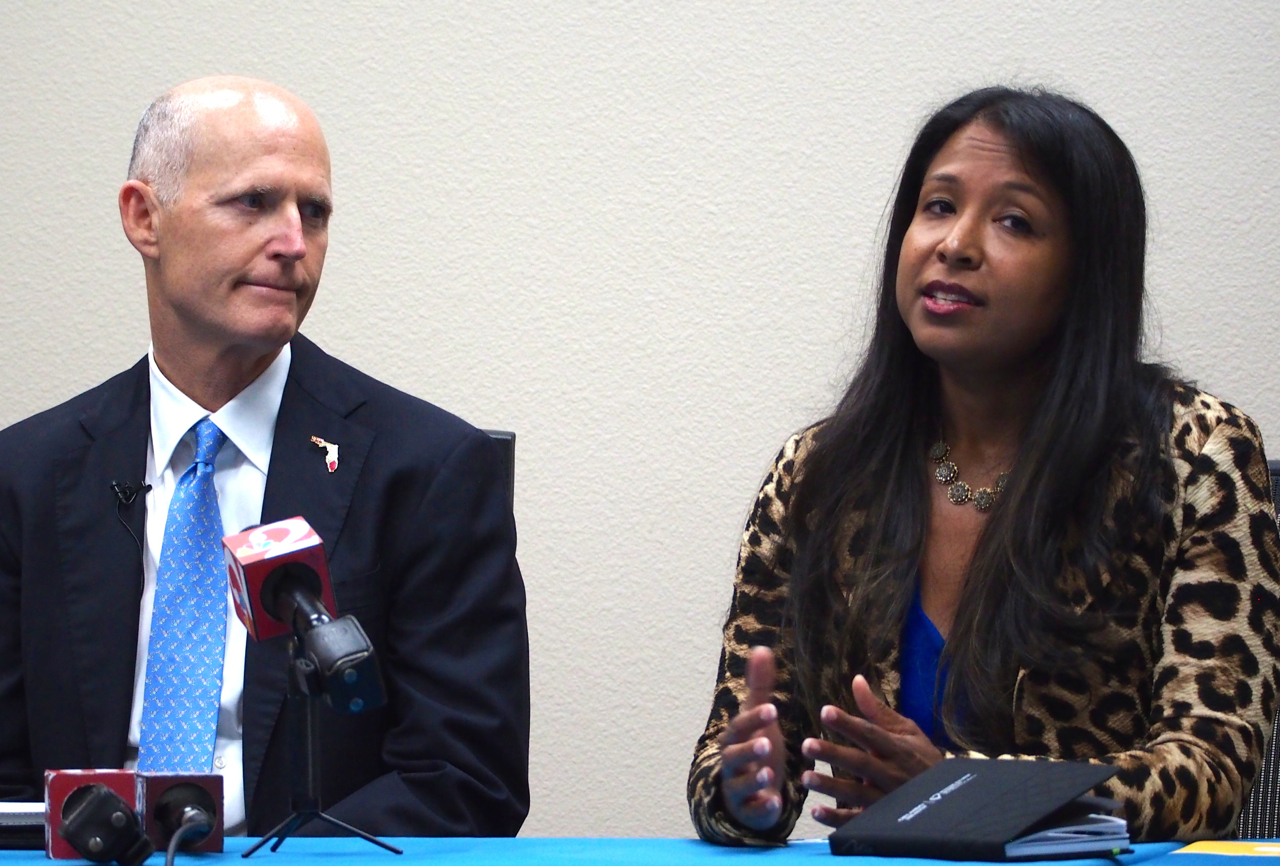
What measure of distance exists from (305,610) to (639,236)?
1.63m

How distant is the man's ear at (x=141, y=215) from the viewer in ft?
5.91

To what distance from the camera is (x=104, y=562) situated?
1.69 meters

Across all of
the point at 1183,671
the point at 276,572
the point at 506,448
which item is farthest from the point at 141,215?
the point at 1183,671

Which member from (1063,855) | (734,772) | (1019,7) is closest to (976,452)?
(734,772)

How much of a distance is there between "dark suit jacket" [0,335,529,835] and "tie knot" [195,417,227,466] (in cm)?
7

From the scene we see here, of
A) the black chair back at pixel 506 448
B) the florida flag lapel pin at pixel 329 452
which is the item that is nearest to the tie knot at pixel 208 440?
the florida flag lapel pin at pixel 329 452

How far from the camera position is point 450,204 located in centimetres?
262

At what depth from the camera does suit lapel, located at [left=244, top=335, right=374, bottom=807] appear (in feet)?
5.32

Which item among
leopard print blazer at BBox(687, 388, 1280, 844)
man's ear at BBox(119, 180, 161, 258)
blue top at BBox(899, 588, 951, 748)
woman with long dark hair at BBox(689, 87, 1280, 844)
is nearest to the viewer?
leopard print blazer at BBox(687, 388, 1280, 844)

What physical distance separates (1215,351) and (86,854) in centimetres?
206

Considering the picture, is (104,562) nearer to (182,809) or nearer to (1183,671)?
(182,809)

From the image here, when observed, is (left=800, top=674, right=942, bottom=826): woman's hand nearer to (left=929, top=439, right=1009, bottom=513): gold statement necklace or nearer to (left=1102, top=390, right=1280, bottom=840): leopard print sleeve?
(left=1102, top=390, right=1280, bottom=840): leopard print sleeve

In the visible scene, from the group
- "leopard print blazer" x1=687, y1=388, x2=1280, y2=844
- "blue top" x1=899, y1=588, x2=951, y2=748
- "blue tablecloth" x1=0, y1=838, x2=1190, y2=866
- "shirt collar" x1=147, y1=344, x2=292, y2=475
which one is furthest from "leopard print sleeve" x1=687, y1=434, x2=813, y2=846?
"shirt collar" x1=147, y1=344, x2=292, y2=475

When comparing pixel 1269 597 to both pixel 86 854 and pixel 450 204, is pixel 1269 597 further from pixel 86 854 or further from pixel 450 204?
pixel 450 204
